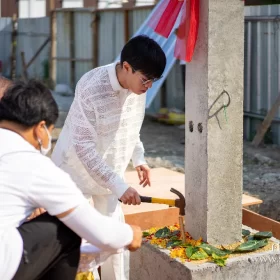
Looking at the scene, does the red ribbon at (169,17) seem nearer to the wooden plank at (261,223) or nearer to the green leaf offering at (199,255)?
the green leaf offering at (199,255)

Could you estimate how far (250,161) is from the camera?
8.64m

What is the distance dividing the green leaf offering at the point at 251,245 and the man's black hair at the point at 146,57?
3.60 feet

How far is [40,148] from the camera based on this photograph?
9.43 feet

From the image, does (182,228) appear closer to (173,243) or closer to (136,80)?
(173,243)

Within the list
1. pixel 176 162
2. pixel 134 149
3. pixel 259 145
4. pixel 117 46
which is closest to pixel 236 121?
pixel 134 149

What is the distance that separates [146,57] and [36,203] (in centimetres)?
121

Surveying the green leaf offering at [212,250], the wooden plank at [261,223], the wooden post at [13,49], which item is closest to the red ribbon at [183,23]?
the green leaf offering at [212,250]

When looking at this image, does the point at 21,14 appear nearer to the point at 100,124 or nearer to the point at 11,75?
Answer: the point at 11,75

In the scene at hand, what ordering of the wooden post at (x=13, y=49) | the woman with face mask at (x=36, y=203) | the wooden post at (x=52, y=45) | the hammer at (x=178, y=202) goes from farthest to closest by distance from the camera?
the wooden post at (x=13, y=49) → the wooden post at (x=52, y=45) → the hammer at (x=178, y=202) → the woman with face mask at (x=36, y=203)

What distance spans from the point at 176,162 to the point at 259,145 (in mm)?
1680

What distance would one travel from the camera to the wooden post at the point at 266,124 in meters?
9.17

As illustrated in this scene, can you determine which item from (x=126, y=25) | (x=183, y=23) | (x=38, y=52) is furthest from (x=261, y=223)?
(x=38, y=52)

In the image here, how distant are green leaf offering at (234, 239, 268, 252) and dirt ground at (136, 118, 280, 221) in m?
2.50

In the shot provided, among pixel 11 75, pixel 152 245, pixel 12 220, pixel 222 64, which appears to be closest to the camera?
pixel 12 220
